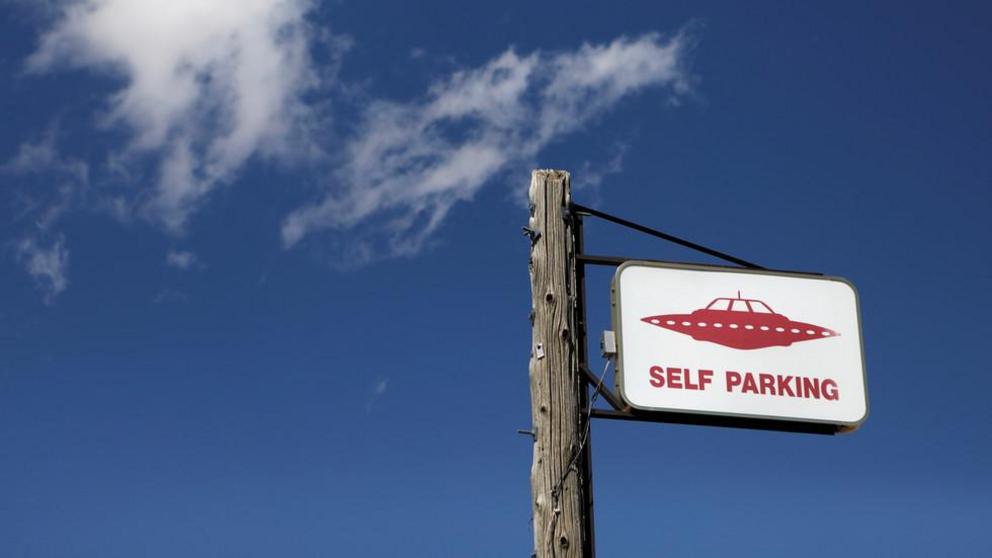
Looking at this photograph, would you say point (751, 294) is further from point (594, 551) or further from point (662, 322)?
point (594, 551)

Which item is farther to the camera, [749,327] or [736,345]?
[749,327]

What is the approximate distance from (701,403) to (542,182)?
2.14 metres

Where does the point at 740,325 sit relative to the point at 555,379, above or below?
above

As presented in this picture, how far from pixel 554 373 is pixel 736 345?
1.60 metres

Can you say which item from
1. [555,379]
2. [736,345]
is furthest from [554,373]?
[736,345]

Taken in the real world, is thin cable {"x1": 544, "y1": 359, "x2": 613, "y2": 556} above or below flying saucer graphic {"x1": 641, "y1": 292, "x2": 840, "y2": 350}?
below

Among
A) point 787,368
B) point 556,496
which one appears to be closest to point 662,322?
point 787,368

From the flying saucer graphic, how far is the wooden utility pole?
78 cm

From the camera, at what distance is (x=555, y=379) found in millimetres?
8852

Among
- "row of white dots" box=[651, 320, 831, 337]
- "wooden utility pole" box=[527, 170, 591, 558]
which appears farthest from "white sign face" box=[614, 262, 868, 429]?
"wooden utility pole" box=[527, 170, 591, 558]

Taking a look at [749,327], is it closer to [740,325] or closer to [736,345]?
[740,325]

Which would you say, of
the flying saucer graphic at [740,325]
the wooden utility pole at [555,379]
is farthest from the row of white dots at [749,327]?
the wooden utility pole at [555,379]

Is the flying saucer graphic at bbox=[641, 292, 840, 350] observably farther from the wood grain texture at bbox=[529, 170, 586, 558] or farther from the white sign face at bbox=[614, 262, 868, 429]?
the wood grain texture at bbox=[529, 170, 586, 558]

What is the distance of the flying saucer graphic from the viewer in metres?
9.43
